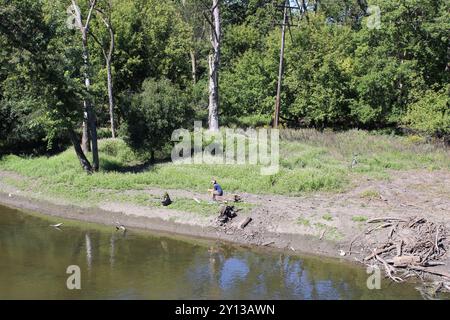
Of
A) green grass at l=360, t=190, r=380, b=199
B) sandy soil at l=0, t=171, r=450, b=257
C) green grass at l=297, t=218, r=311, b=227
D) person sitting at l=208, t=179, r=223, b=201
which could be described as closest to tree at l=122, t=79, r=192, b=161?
sandy soil at l=0, t=171, r=450, b=257

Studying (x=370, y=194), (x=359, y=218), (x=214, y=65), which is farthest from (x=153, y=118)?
(x=359, y=218)

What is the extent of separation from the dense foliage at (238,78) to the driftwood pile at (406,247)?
13407mm

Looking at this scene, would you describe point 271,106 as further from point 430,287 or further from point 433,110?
point 430,287

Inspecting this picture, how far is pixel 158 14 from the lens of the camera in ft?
129

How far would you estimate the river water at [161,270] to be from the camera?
598 inches

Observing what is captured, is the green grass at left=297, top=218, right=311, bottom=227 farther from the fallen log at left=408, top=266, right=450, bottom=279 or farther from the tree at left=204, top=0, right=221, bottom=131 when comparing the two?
the tree at left=204, top=0, right=221, bottom=131

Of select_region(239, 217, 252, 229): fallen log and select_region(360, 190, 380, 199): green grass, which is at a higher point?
select_region(360, 190, 380, 199): green grass

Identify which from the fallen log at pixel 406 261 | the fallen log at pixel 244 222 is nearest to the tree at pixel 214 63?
the fallen log at pixel 244 222

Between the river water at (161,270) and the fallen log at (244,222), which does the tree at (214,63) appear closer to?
the fallen log at (244,222)

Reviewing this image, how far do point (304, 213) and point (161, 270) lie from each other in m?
6.20

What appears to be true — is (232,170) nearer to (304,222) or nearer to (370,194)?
(304,222)

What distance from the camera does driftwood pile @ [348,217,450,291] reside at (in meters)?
16.2

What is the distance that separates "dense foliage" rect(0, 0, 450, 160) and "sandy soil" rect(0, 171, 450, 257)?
550 centimetres
